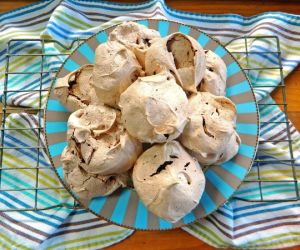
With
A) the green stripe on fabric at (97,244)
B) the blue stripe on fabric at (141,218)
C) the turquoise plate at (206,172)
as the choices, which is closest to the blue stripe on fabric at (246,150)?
the turquoise plate at (206,172)

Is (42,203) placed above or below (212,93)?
below

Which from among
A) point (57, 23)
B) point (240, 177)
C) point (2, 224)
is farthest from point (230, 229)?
point (57, 23)

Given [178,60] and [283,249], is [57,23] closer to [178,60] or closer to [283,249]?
[178,60]

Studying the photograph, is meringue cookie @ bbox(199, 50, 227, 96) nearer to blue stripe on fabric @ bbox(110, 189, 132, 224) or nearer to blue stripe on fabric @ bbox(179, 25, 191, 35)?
blue stripe on fabric @ bbox(179, 25, 191, 35)

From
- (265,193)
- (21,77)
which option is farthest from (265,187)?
(21,77)

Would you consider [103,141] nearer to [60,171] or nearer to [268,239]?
[60,171]

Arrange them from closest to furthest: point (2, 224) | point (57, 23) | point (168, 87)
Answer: point (168, 87)
point (2, 224)
point (57, 23)

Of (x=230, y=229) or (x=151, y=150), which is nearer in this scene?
(x=151, y=150)
